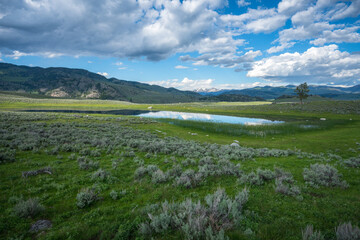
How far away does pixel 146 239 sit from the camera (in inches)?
183

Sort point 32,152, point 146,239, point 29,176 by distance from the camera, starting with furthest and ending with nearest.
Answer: point 32,152 < point 29,176 < point 146,239

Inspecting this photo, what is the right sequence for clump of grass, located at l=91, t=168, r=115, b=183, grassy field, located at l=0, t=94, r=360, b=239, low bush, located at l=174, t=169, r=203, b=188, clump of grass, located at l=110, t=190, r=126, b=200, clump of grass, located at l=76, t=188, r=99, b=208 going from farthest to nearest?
clump of grass, located at l=91, t=168, r=115, b=183 < low bush, located at l=174, t=169, r=203, b=188 < clump of grass, located at l=110, t=190, r=126, b=200 < clump of grass, located at l=76, t=188, r=99, b=208 < grassy field, located at l=0, t=94, r=360, b=239

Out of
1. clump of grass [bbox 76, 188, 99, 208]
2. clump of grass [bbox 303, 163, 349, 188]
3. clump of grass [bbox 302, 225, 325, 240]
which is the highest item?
clump of grass [bbox 302, 225, 325, 240]

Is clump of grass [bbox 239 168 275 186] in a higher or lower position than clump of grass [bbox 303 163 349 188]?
higher

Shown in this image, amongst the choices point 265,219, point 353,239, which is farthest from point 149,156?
point 353,239

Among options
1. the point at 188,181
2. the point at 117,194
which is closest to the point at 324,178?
the point at 188,181

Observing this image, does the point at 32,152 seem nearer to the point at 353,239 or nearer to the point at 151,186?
the point at 151,186

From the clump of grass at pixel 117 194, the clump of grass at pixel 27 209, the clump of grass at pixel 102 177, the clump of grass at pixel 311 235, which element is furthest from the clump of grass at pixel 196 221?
the clump of grass at pixel 102 177

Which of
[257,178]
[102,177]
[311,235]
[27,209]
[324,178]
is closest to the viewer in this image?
[311,235]

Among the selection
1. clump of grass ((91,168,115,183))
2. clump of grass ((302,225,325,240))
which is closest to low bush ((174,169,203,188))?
clump of grass ((91,168,115,183))

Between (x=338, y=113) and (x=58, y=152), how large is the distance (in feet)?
325

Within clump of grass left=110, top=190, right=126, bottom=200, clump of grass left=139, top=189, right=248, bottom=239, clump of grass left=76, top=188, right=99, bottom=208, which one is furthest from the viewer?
clump of grass left=110, top=190, right=126, bottom=200

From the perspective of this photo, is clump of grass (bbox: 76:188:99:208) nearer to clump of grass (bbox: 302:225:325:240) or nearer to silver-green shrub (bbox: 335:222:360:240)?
clump of grass (bbox: 302:225:325:240)

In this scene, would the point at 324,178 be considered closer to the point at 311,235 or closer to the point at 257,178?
the point at 257,178
